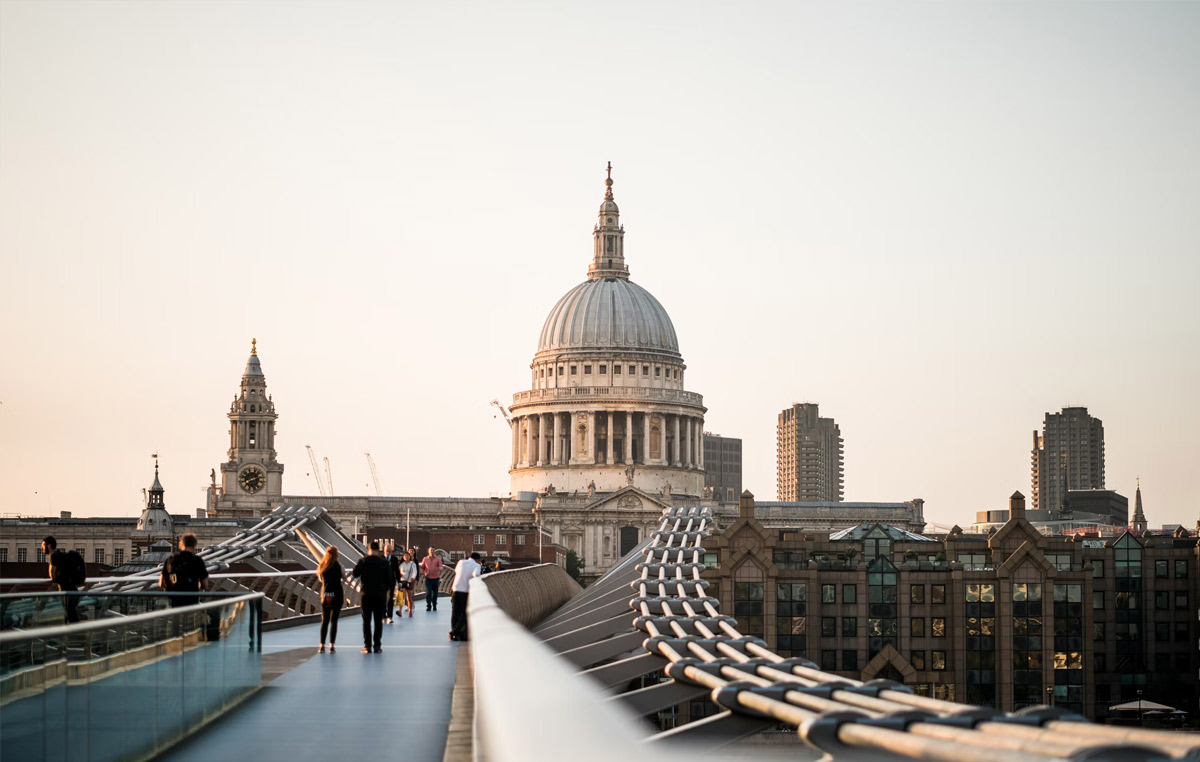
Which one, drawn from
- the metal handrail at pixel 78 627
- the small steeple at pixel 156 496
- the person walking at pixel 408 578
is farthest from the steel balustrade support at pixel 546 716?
the small steeple at pixel 156 496

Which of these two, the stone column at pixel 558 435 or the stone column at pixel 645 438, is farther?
the stone column at pixel 558 435

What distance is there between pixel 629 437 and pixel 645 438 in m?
2.33

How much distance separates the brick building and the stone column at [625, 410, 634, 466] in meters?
106

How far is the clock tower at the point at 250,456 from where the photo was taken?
579ft

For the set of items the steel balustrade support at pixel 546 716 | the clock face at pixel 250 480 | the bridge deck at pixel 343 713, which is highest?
the clock face at pixel 250 480

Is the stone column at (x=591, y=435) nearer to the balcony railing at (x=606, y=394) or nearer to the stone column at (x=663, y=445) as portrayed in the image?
the balcony railing at (x=606, y=394)

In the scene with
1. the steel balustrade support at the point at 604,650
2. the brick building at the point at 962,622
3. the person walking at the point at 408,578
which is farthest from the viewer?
the brick building at the point at 962,622

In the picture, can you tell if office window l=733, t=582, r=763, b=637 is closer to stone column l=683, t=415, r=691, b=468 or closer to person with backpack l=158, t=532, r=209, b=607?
person with backpack l=158, t=532, r=209, b=607

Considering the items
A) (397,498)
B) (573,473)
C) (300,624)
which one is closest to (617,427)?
(573,473)

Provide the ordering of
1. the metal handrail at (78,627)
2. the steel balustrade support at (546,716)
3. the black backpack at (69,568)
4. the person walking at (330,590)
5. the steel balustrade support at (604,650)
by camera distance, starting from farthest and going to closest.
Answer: the person walking at (330,590) < the black backpack at (69,568) < the steel balustrade support at (604,650) < the metal handrail at (78,627) < the steel balustrade support at (546,716)

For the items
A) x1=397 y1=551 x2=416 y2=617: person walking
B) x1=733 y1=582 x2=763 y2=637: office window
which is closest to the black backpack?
x1=397 y1=551 x2=416 y2=617: person walking

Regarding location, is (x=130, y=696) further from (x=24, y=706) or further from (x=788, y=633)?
(x=788, y=633)

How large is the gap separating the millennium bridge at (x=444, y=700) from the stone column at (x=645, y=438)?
16728cm

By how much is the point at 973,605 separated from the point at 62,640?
243 feet
